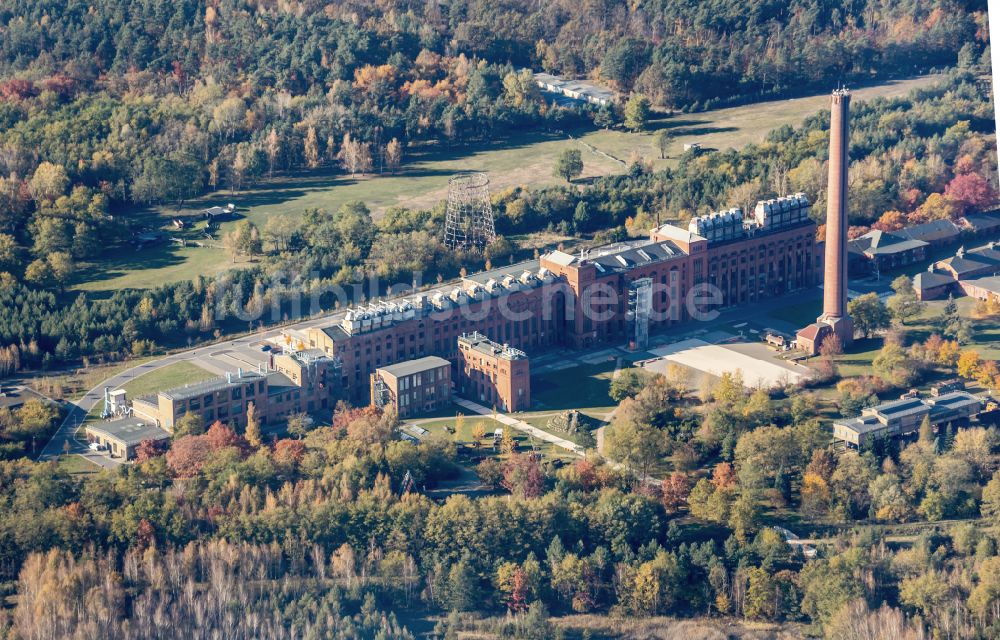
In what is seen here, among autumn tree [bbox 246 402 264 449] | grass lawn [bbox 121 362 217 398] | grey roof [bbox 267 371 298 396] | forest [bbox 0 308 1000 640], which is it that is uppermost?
grey roof [bbox 267 371 298 396]

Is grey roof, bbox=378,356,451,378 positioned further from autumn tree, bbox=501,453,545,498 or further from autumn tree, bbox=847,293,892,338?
autumn tree, bbox=847,293,892,338

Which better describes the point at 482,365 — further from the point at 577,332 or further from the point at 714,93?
the point at 714,93

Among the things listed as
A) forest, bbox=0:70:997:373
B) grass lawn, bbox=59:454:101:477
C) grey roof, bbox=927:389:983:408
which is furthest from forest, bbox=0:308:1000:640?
forest, bbox=0:70:997:373

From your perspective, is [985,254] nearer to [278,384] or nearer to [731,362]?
[731,362]

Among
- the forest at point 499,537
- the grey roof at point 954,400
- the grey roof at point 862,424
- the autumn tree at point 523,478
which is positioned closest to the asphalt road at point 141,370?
the forest at point 499,537

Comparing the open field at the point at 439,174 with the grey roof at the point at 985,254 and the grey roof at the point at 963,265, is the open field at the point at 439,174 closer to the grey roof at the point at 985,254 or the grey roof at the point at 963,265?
the grey roof at the point at 985,254

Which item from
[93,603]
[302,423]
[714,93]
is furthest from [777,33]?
[93,603]
